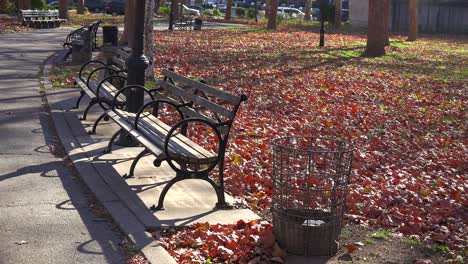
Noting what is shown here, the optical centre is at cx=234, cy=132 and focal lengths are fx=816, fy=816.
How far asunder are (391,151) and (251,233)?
526 centimetres

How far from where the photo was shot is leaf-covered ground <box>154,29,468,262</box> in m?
8.15

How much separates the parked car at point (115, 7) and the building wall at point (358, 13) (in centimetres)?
1873

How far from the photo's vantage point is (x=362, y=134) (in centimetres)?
1273

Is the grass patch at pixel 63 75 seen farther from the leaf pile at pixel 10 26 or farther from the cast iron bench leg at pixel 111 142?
the leaf pile at pixel 10 26

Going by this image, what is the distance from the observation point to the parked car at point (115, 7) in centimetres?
6638

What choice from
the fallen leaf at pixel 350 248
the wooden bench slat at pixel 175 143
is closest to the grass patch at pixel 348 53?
the wooden bench slat at pixel 175 143

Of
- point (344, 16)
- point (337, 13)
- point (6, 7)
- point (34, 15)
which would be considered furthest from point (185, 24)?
point (344, 16)

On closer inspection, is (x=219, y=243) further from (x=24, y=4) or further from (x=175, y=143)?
(x=24, y=4)

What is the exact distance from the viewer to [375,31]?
2989cm

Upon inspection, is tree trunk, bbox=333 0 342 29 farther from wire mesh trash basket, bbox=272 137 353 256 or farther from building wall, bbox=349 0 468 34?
wire mesh trash basket, bbox=272 137 353 256

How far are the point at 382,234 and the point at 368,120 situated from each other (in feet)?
24.4

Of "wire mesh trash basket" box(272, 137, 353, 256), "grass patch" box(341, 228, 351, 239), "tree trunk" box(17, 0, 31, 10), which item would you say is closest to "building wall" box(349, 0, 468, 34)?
"tree trunk" box(17, 0, 31, 10)

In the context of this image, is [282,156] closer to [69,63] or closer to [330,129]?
[330,129]

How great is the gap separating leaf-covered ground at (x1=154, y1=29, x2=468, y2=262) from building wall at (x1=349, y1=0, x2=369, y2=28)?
28.6 metres
